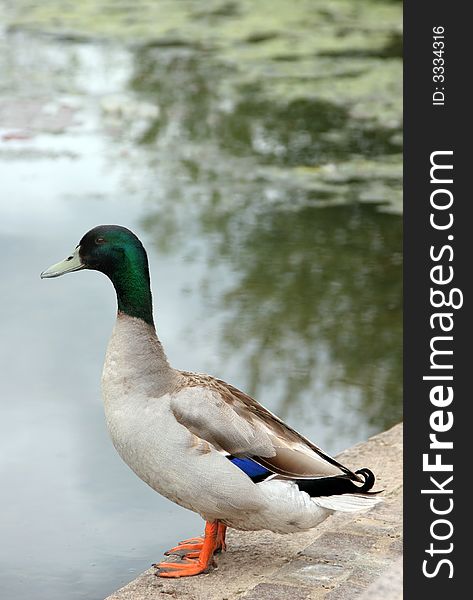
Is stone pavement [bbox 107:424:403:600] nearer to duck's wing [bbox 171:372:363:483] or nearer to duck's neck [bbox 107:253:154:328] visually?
duck's wing [bbox 171:372:363:483]

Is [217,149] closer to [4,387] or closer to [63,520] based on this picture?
[4,387]

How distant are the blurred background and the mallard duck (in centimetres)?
52

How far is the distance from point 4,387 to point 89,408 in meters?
0.40

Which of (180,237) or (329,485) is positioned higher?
(180,237)

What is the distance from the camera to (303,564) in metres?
3.50

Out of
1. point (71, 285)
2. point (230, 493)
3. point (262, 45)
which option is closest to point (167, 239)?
point (71, 285)

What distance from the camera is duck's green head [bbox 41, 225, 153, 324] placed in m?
3.63

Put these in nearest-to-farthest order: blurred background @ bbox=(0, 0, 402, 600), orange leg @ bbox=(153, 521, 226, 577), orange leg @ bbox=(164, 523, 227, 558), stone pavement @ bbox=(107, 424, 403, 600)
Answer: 1. stone pavement @ bbox=(107, 424, 403, 600)
2. orange leg @ bbox=(153, 521, 226, 577)
3. orange leg @ bbox=(164, 523, 227, 558)
4. blurred background @ bbox=(0, 0, 402, 600)

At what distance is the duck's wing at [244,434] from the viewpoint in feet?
11.2

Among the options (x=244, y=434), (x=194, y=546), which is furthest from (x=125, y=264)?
(x=194, y=546)

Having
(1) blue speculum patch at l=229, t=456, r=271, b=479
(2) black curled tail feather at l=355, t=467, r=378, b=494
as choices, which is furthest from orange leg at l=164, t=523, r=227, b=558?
(2) black curled tail feather at l=355, t=467, r=378, b=494

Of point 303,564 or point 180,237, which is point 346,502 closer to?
point 303,564

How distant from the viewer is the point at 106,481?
14.4 ft

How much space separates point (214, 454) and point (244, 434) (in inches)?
4.1
